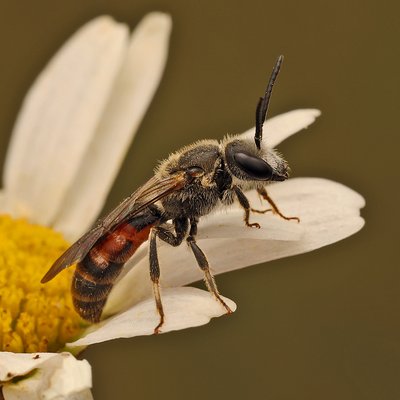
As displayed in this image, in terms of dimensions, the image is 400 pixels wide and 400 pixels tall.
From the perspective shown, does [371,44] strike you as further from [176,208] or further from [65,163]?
[176,208]

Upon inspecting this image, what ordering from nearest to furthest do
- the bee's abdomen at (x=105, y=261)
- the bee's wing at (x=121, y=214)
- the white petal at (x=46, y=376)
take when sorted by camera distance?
the white petal at (x=46, y=376), the bee's wing at (x=121, y=214), the bee's abdomen at (x=105, y=261)

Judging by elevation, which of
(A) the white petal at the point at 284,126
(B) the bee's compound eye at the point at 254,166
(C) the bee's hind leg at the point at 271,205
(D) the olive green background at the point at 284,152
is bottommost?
(D) the olive green background at the point at 284,152

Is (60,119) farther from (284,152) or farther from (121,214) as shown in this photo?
(121,214)

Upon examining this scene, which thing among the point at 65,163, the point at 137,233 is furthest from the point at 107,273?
the point at 65,163

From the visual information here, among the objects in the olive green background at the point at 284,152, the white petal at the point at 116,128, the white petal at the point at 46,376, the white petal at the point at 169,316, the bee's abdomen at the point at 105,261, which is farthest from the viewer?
the olive green background at the point at 284,152

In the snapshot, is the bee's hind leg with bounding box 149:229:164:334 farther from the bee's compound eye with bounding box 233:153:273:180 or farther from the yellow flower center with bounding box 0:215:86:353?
the yellow flower center with bounding box 0:215:86:353

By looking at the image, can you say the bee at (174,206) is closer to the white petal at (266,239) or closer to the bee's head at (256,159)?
the bee's head at (256,159)

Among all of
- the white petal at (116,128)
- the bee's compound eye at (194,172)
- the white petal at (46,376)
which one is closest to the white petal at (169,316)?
the white petal at (46,376)
